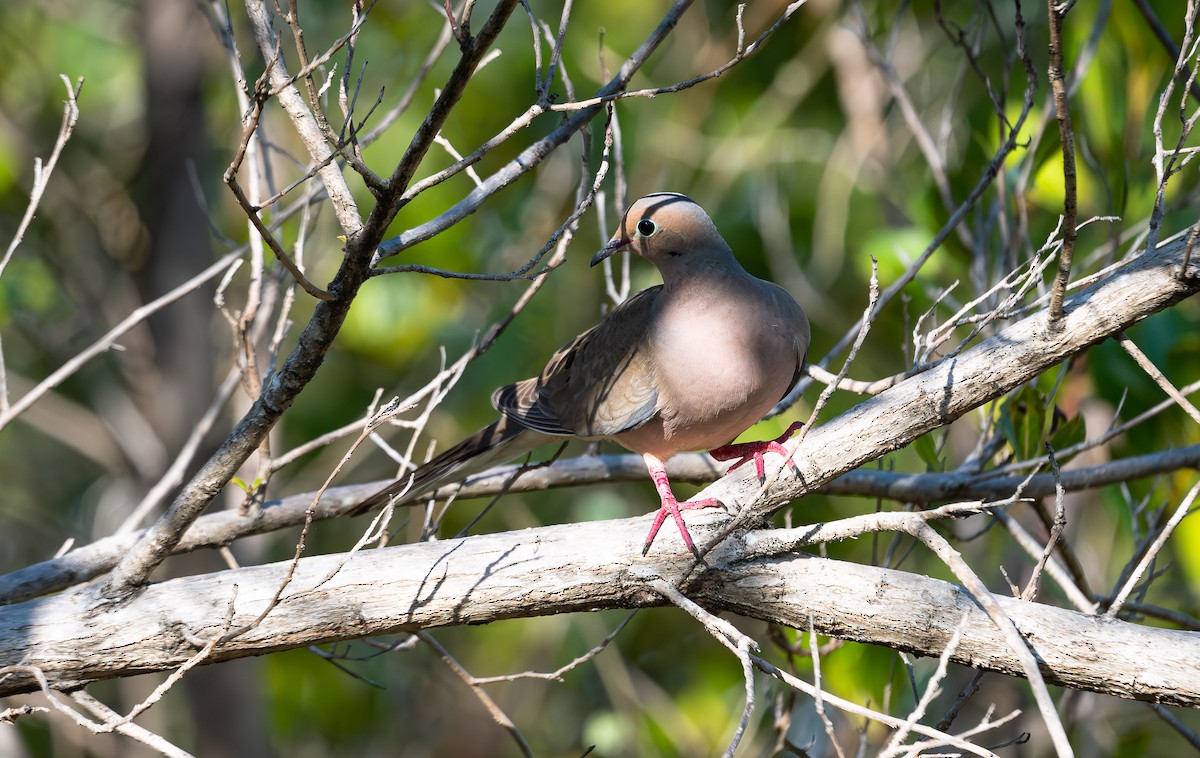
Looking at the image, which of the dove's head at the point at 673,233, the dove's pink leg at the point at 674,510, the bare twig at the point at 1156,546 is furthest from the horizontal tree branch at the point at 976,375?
the dove's head at the point at 673,233

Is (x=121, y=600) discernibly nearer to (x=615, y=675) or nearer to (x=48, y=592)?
(x=48, y=592)

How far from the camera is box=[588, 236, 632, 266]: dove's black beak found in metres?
3.13

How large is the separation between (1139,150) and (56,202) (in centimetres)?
642

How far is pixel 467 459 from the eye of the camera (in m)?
3.31

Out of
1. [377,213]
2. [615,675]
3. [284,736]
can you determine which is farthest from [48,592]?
[284,736]

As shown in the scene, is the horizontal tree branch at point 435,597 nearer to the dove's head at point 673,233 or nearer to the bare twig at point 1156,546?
the bare twig at point 1156,546

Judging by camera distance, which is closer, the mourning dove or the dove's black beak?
the mourning dove

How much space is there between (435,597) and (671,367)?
981 millimetres

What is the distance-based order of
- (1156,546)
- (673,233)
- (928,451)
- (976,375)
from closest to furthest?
1. (1156,546)
2. (976,375)
3. (673,233)
4. (928,451)

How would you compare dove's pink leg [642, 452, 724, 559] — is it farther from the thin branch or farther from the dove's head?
the thin branch

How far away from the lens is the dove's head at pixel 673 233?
3188 mm

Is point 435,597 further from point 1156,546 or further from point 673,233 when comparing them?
point 1156,546

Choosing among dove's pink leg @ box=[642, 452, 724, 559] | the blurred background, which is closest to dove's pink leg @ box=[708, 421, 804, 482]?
dove's pink leg @ box=[642, 452, 724, 559]

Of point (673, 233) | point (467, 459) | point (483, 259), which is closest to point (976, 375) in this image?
point (673, 233)
